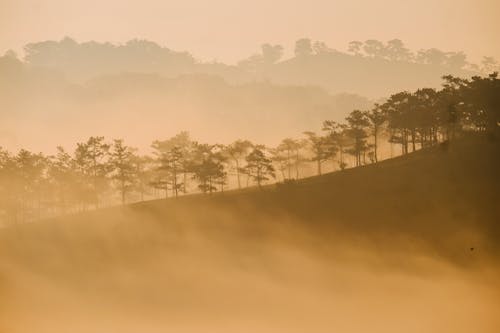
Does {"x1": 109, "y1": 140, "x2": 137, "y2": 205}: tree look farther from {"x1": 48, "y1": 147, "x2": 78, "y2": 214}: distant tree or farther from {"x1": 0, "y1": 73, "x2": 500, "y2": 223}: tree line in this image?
{"x1": 48, "y1": 147, "x2": 78, "y2": 214}: distant tree

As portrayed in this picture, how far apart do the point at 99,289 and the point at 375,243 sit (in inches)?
1347

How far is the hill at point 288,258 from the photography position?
67.1 meters

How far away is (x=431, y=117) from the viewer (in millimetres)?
95812

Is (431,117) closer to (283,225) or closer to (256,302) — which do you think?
(283,225)

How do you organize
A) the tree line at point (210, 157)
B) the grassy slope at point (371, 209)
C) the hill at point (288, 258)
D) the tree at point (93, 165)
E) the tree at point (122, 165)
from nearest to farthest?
the hill at point (288, 258) → the grassy slope at point (371, 209) → the tree line at point (210, 157) → the tree at point (122, 165) → the tree at point (93, 165)

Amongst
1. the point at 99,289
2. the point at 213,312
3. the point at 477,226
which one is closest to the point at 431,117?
the point at 477,226

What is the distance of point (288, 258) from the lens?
254 ft

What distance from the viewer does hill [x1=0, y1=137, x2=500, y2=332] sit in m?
67.1

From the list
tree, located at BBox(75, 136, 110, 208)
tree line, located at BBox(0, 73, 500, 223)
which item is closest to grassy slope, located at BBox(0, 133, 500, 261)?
tree line, located at BBox(0, 73, 500, 223)

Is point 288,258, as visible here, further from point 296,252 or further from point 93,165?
point 93,165

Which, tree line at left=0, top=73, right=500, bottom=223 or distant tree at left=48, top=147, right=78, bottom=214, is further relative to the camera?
distant tree at left=48, top=147, right=78, bottom=214

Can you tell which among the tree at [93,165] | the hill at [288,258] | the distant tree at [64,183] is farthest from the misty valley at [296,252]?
the tree at [93,165]

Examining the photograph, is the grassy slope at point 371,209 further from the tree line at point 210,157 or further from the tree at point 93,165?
the tree at point 93,165

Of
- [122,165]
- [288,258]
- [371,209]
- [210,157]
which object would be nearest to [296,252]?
[288,258]
